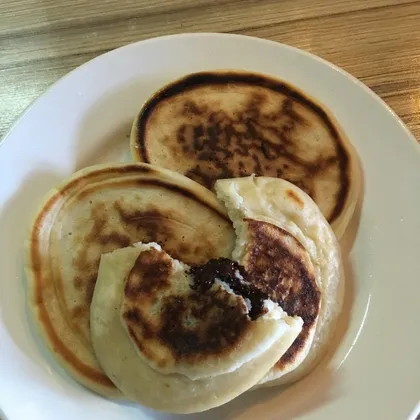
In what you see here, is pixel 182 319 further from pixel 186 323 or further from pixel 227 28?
pixel 227 28

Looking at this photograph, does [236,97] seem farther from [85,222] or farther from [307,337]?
[307,337]

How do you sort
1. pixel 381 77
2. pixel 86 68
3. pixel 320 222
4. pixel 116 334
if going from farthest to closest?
pixel 381 77, pixel 86 68, pixel 320 222, pixel 116 334

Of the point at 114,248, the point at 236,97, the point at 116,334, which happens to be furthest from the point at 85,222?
the point at 236,97

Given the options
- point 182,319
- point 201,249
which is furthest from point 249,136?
point 182,319

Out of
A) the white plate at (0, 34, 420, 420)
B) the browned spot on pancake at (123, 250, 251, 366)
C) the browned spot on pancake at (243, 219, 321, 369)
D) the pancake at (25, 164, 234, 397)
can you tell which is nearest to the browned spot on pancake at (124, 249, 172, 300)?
the browned spot on pancake at (123, 250, 251, 366)

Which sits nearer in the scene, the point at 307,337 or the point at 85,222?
the point at 307,337

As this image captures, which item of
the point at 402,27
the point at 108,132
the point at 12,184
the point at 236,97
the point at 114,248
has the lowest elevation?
the point at 114,248

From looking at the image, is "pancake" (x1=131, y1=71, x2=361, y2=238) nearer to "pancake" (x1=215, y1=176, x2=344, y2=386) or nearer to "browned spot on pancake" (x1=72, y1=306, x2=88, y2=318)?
"pancake" (x1=215, y1=176, x2=344, y2=386)

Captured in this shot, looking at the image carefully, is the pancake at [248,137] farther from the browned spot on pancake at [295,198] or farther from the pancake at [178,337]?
the pancake at [178,337]
